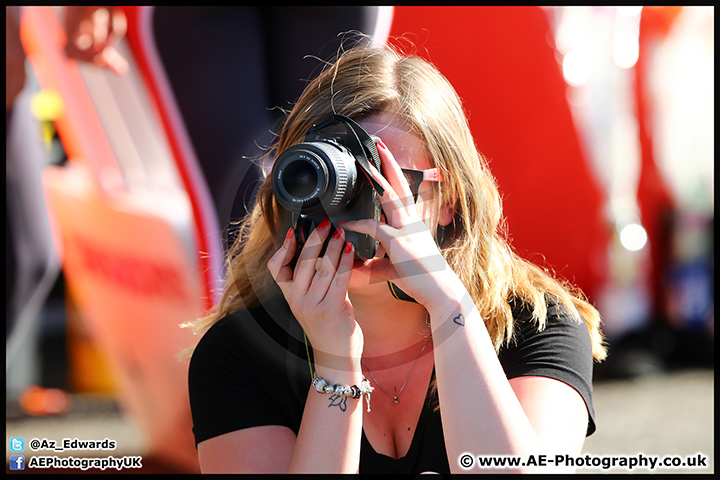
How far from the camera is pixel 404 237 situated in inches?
46.7

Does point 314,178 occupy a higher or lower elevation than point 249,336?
higher

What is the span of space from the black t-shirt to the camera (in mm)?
306

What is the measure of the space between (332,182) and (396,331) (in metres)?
0.48

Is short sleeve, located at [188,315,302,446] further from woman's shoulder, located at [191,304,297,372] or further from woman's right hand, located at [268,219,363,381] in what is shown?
woman's right hand, located at [268,219,363,381]

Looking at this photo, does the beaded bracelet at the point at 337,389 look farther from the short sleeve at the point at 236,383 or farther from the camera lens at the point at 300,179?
the camera lens at the point at 300,179

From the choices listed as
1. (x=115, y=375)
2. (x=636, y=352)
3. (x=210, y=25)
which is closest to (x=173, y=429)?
(x=115, y=375)

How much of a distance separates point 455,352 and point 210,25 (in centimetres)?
163

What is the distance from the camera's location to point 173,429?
249 centimetres

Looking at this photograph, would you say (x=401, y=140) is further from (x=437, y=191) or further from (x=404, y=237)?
(x=404, y=237)

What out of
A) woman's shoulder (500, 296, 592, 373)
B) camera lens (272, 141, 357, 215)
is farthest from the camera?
woman's shoulder (500, 296, 592, 373)

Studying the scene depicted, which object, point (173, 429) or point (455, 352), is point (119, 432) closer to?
point (173, 429)

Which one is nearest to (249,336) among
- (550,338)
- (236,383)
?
(236,383)

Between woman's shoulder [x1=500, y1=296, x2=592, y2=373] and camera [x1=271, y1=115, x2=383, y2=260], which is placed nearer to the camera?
camera [x1=271, y1=115, x2=383, y2=260]

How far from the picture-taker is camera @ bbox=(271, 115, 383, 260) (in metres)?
1.13
